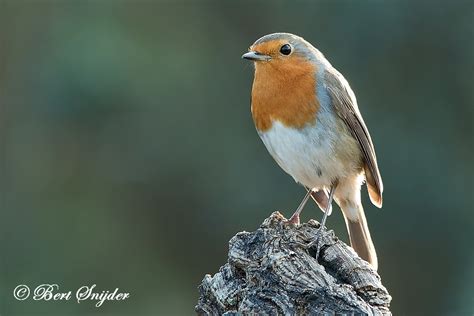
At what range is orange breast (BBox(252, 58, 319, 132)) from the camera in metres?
5.23

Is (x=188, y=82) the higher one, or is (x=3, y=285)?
(x=188, y=82)

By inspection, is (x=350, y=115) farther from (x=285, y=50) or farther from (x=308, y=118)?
(x=285, y=50)

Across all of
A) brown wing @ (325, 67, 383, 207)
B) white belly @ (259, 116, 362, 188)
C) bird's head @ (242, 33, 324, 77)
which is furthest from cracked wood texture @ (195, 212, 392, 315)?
bird's head @ (242, 33, 324, 77)

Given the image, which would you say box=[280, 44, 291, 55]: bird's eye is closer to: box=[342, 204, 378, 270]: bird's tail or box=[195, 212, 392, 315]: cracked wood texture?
box=[342, 204, 378, 270]: bird's tail

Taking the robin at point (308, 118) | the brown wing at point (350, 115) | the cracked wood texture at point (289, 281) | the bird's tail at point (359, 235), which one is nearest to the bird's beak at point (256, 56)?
the robin at point (308, 118)

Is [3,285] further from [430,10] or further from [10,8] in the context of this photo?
[430,10]

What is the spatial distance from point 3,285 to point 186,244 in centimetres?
165

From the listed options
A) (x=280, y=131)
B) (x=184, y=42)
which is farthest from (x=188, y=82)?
(x=280, y=131)

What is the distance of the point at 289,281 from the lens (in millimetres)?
3904

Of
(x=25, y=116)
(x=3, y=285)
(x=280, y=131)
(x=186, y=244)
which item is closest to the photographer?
(x=280, y=131)

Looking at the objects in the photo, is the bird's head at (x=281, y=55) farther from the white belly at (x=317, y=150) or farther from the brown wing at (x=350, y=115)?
the white belly at (x=317, y=150)

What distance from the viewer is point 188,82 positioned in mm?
8781

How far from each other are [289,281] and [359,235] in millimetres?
1875

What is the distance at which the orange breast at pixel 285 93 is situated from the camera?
5.23 meters
